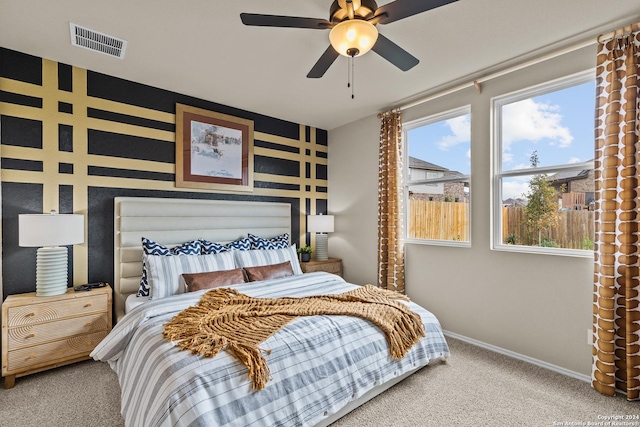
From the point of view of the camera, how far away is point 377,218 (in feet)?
13.4

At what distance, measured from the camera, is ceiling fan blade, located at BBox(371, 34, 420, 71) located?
→ 6.20 feet

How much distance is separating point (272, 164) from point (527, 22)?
3025mm

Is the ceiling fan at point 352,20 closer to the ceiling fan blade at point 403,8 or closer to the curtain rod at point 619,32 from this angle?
the ceiling fan blade at point 403,8

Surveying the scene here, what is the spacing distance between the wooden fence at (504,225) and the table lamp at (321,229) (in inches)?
44.1

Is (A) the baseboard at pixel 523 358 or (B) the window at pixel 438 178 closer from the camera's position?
(A) the baseboard at pixel 523 358

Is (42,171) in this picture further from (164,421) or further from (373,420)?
(373,420)

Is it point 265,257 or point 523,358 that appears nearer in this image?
point 523,358

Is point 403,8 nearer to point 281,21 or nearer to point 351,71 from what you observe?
point 281,21

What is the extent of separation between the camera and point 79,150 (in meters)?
2.91

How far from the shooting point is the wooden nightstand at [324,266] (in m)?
4.12

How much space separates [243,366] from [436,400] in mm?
1403

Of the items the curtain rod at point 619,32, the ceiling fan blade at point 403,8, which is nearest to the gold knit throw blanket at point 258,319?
the ceiling fan blade at point 403,8

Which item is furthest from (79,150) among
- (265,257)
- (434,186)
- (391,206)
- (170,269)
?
(434,186)

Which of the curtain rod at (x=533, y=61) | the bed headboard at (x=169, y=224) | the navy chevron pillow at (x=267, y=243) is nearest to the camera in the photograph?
the curtain rod at (x=533, y=61)
